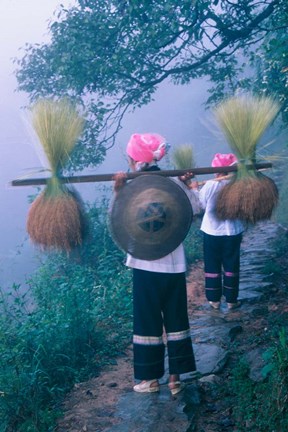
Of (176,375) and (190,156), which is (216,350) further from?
(190,156)

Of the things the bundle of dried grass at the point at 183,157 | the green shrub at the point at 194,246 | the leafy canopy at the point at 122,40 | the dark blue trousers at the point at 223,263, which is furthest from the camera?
the green shrub at the point at 194,246

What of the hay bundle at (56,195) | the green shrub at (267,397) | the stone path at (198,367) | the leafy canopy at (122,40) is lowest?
the stone path at (198,367)

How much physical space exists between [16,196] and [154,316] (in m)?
27.2

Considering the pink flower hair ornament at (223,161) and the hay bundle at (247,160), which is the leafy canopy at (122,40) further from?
the hay bundle at (247,160)

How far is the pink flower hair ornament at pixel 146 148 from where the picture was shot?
12.8ft

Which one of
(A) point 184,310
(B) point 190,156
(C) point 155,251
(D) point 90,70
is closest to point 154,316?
(A) point 184,310

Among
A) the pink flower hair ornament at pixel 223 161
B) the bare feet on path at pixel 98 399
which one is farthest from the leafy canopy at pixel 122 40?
the bare feet on path at pixel 98 399

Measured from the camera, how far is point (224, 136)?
13.6 ft

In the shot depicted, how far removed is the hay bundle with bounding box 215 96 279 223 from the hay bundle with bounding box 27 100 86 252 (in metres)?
1.13

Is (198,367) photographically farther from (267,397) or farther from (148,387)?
(267,397)

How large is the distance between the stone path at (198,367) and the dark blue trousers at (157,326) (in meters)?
0.20

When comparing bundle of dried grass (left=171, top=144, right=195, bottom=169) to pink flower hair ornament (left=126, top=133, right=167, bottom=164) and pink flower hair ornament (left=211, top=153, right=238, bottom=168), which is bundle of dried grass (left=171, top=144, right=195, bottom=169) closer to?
pink flower hair ornament (left=211, top=153, right=238, bottom=168)

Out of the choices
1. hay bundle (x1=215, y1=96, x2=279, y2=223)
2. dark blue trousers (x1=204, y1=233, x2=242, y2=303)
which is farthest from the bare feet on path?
hay bundle (x1=215, y1=96, x2=279, y2=223)

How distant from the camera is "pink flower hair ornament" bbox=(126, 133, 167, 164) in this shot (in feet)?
12.8
